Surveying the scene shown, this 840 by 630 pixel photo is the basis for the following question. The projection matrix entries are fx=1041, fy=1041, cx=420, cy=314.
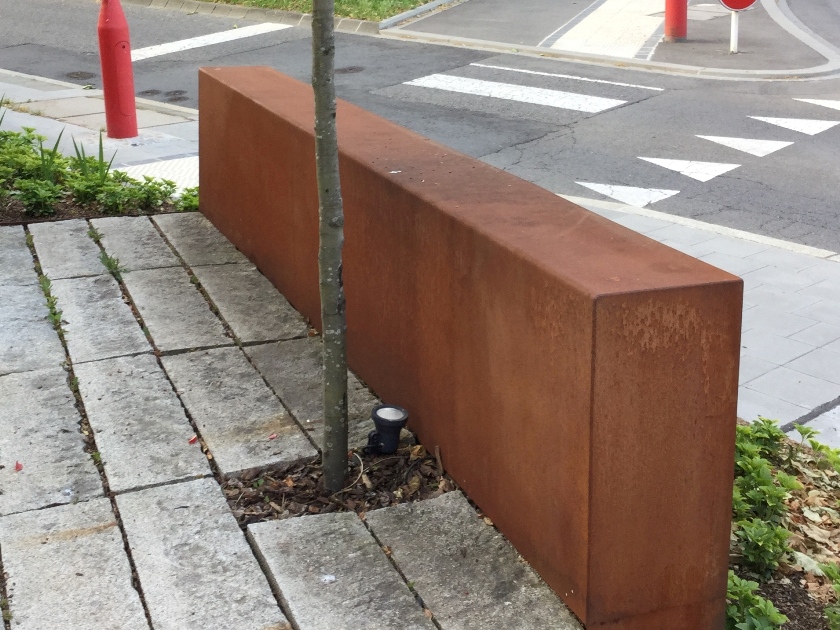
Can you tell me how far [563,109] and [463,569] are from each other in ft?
30.0

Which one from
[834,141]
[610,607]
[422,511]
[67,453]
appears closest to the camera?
[610,607]

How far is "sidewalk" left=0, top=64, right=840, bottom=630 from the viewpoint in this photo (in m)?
3.28

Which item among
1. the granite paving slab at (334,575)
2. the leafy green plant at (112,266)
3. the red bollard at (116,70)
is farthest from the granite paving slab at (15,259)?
the red bollard at (116,70)

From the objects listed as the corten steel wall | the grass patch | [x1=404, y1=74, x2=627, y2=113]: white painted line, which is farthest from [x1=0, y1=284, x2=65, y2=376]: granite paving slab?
the grass patch

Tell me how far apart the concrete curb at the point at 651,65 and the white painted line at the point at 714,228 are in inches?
243

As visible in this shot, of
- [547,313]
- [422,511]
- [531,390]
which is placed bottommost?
[422,511]

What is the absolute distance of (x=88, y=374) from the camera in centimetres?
478

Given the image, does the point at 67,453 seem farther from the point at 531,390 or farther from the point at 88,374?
the point at 531,390

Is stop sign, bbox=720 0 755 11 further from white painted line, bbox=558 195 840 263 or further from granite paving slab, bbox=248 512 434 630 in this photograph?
granite paving slab, bbox=248 512 434 630

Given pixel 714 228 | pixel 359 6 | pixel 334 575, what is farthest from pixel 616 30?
pixel 334 575

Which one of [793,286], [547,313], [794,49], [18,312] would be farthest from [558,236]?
[794,49]

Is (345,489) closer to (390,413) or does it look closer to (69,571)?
(390,413)

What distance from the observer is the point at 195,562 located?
346 cm

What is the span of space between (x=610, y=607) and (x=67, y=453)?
88.7 inches
